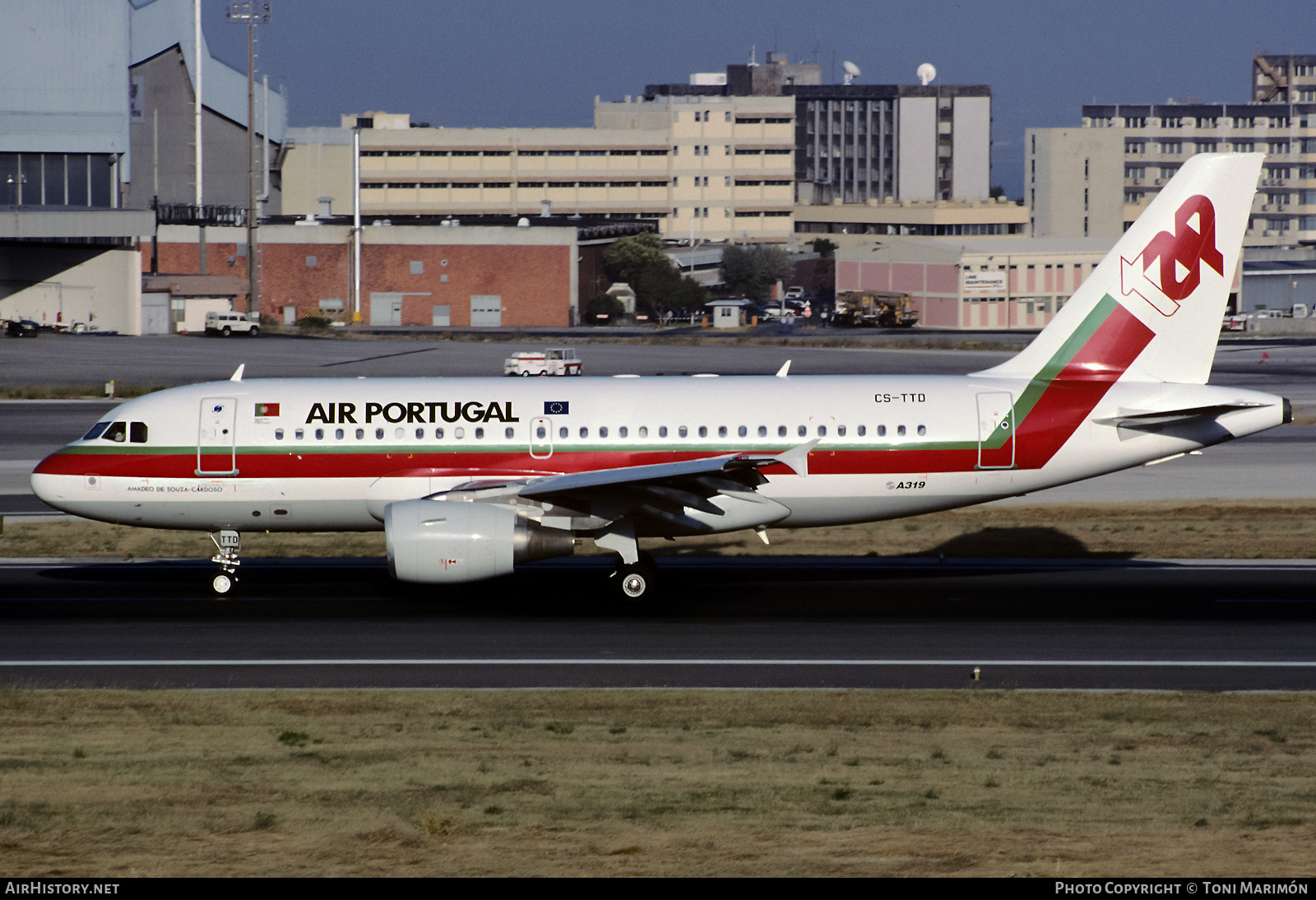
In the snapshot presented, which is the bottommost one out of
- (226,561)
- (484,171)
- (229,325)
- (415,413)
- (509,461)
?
(226,561)

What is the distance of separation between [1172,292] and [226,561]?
1925 centimetres

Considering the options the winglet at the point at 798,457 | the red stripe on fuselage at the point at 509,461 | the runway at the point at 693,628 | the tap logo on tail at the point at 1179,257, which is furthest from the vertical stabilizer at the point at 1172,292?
the winglet at the point at 798,457

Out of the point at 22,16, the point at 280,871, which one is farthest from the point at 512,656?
the point at 22,16

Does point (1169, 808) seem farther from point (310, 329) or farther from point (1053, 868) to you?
point (310, 329)

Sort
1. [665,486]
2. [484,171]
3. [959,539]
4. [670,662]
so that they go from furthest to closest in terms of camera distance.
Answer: [484,171], [959,539], [665,486], [670,662]

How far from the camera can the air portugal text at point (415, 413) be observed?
26578 mm

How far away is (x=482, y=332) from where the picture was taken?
4978 inches

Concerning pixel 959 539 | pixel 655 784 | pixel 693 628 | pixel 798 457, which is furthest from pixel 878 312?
pixel 655 784

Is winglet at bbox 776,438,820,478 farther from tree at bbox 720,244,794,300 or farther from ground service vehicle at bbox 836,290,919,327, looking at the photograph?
tree at bbox 720,244,794,300

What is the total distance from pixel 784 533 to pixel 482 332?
94.1m

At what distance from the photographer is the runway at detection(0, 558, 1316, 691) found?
21094mm

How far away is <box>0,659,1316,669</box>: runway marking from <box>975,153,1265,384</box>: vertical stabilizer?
740 centimetres

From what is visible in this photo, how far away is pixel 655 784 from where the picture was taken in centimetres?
1501

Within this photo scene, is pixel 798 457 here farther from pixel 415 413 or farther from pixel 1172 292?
pixel 1172 292
